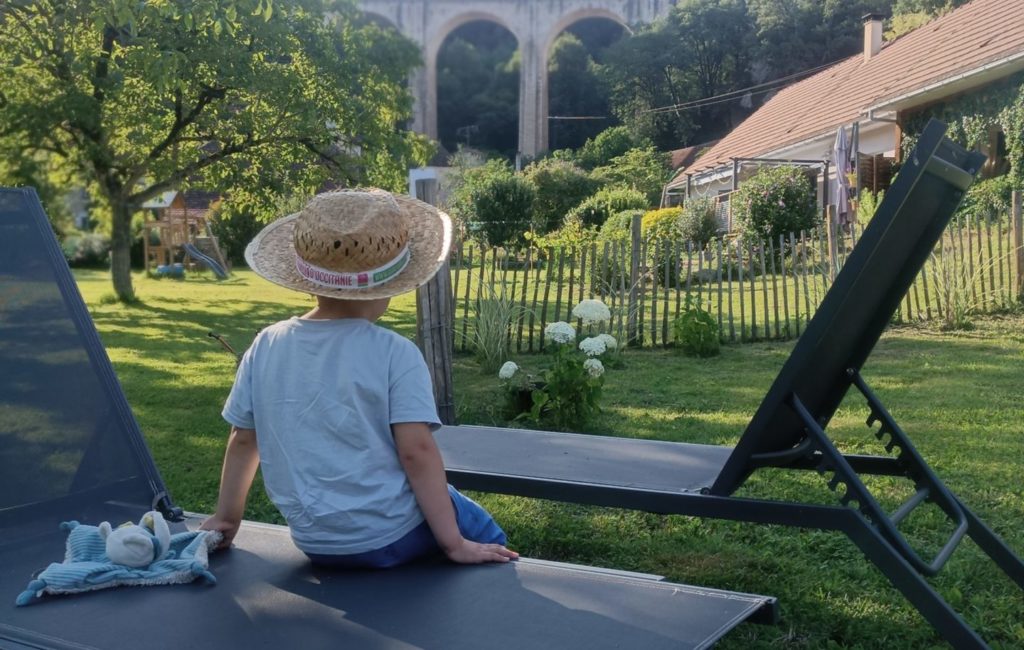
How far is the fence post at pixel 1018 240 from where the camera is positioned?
10.5 metres

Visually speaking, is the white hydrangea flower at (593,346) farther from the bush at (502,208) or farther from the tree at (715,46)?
the tree at (715,46)

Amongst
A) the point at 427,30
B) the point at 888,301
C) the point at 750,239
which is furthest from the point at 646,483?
the point at 427,30

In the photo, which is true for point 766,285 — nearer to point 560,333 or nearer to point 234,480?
point 560,333

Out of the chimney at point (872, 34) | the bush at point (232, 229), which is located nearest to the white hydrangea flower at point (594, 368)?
the chimney at point (872, 34)

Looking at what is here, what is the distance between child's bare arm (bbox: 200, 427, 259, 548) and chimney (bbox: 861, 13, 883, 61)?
25218 millimetres

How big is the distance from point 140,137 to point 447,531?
14.9 m

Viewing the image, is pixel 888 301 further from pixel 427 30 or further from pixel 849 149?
pixel 427 30

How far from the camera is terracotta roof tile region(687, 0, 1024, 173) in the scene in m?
17.2

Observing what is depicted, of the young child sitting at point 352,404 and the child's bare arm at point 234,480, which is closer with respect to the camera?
the young child sitting at point 352,404

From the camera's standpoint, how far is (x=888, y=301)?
297cm

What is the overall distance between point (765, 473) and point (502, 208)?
85.8 ft

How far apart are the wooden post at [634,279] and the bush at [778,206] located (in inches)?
344

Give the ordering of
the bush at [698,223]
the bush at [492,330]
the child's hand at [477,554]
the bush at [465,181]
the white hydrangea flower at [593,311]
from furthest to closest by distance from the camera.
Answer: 1. the bush at [465,181]
2. the bush at [698,223]
3. the bush at [492,330]
4. the white hydrangea flower at [593,311]
5. the child's hand at [477,554]

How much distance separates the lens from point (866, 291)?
2797 mm
